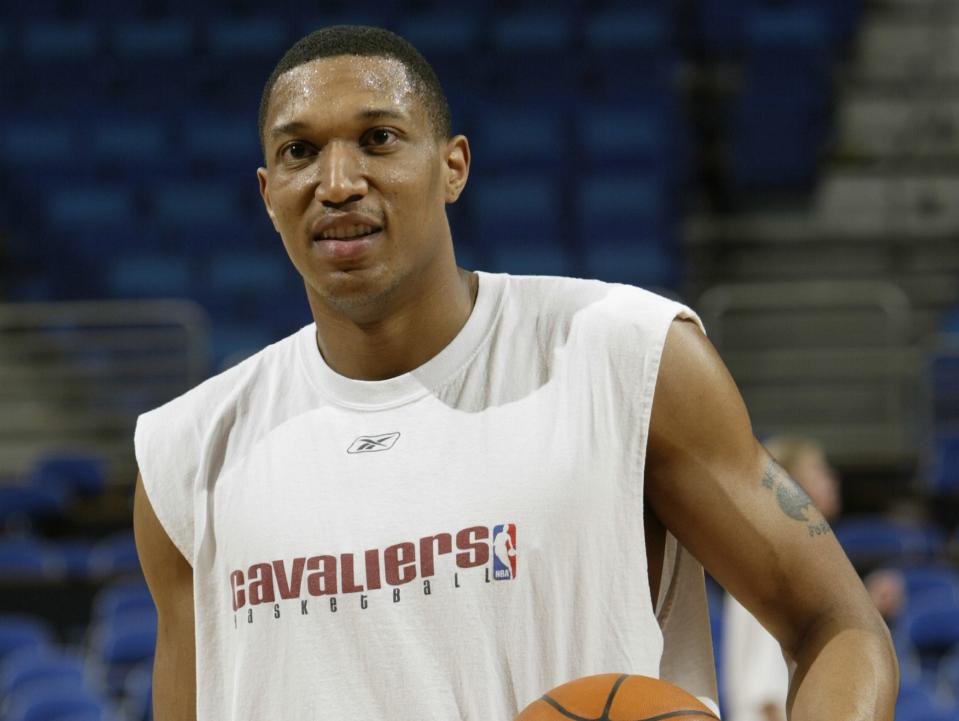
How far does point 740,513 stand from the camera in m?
1.65

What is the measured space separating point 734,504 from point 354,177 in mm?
545

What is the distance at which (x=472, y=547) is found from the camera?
1664 millimetres

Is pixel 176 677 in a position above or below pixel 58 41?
below

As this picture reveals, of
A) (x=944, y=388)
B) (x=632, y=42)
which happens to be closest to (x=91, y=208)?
(x=632, y=42)

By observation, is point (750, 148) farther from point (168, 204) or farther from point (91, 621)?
point (91, 621)

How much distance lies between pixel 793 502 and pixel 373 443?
1.56 ft

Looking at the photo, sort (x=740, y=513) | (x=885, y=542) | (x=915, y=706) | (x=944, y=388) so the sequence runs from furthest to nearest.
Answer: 1. (x=944, y=388)
2. (x=885, y=542)
3. (x=915, y=706)
4. (x=740, y=513)

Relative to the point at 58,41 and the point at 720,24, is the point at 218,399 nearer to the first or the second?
the point at 720,24

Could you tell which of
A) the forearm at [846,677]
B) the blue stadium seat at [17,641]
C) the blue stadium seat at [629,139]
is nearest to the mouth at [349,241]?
the forearm at [846,677]

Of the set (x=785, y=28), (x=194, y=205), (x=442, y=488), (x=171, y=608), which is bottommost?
(x=171, y=608)

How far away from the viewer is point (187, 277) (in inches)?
416

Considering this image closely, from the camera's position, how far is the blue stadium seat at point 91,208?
10.9m

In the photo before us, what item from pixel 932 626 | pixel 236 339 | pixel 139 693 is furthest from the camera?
pixel 236 339

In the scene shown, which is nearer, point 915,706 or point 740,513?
point 740,513
